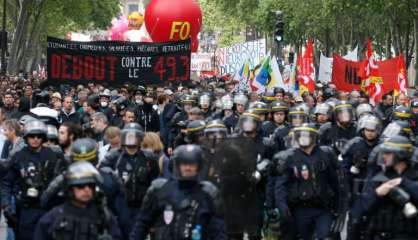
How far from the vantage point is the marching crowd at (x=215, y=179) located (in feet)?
30.3

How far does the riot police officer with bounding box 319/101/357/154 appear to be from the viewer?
1504 centimetres

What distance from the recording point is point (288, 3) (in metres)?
63.2

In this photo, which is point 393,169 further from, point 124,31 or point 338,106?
point 124,31

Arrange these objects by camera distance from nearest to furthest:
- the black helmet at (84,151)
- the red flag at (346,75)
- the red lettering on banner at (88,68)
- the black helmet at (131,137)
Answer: the black helmet at (84,151) → the black helmet at (131,137) → the red lettering on banner at (88,68) → the red flag at (346,75)

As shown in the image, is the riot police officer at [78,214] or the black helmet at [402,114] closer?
the riot police officer at [78,214]

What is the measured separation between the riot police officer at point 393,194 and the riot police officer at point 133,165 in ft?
7.68

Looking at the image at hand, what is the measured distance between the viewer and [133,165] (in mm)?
11828

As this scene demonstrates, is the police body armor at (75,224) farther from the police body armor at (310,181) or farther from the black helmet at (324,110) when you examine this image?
the black helmet at (324,110)

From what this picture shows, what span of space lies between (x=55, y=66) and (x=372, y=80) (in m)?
6.37

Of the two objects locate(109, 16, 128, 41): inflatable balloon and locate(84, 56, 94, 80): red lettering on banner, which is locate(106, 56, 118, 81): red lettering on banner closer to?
locate(84, 56, 94, 80): red lettering on banner

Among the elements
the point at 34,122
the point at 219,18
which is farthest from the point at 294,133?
the point at 219,18

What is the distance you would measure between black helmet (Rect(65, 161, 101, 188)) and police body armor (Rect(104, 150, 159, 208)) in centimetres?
299

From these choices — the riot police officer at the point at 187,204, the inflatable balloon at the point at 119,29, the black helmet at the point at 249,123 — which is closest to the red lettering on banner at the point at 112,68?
the black helmet at the point at 249,123

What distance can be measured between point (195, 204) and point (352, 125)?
6.24 m
